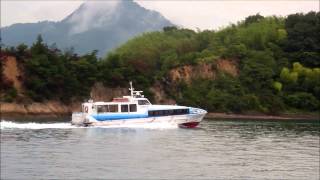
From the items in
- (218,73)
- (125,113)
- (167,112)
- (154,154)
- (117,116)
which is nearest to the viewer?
(154,154)

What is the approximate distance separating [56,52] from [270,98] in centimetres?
3522

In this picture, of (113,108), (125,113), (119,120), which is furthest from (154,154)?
(113,108)

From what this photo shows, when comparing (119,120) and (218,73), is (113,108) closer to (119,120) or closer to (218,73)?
(119,120)

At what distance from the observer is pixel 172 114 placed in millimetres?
60781

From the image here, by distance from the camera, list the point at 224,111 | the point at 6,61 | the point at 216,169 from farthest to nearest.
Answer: the point at 224,111, the point at 6,61, the point at 216,169

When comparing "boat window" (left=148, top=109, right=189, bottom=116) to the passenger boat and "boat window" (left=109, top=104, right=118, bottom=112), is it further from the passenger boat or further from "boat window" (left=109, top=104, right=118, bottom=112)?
"boat window" (left=109, top=104, right=118, bottom=112)

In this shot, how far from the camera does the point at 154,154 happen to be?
3712cm

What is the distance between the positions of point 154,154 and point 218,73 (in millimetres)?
71796

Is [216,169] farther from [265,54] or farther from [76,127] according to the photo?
[265,54]

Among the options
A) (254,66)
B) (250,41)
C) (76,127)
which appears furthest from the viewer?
(250,41)

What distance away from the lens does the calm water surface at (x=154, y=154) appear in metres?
29.3

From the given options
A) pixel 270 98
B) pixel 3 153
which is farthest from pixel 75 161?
pixel 270 98

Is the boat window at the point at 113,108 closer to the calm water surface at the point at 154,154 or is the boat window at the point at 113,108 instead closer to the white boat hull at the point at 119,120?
the white boat hull at the point at 119,120

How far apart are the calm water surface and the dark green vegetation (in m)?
35.7
